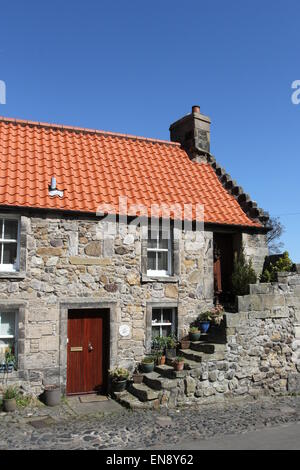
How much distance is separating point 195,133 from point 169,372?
318 inches

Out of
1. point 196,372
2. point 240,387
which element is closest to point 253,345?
point 240,387

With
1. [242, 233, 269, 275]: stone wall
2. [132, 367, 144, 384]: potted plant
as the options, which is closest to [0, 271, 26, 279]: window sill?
[132, 367, 144, 384]: potted plant

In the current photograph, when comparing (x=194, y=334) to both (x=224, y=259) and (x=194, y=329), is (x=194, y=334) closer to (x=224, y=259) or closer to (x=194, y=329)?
(x=194, y=329)

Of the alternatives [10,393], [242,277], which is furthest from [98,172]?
[10,393]

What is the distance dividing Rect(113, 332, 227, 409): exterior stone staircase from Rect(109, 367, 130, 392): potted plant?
12 centimetres

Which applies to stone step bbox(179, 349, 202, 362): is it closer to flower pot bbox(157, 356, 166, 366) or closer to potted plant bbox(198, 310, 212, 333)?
flower pot bbox(157, 356, 166, 366)

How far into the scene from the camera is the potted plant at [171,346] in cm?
1095

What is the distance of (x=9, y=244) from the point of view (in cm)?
1009

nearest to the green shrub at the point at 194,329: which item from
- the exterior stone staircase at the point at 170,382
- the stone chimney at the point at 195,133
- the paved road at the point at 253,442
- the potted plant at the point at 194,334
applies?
the potted plant at the point at 194,334

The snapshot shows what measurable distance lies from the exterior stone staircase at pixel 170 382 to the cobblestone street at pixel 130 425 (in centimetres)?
28

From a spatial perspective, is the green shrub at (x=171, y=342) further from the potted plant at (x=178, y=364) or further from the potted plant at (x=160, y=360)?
the potted plant at (x=178, y=364)

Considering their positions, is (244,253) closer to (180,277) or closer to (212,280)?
(212,280)

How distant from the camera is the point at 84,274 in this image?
34.3 feet

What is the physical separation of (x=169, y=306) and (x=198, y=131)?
6.42 m
